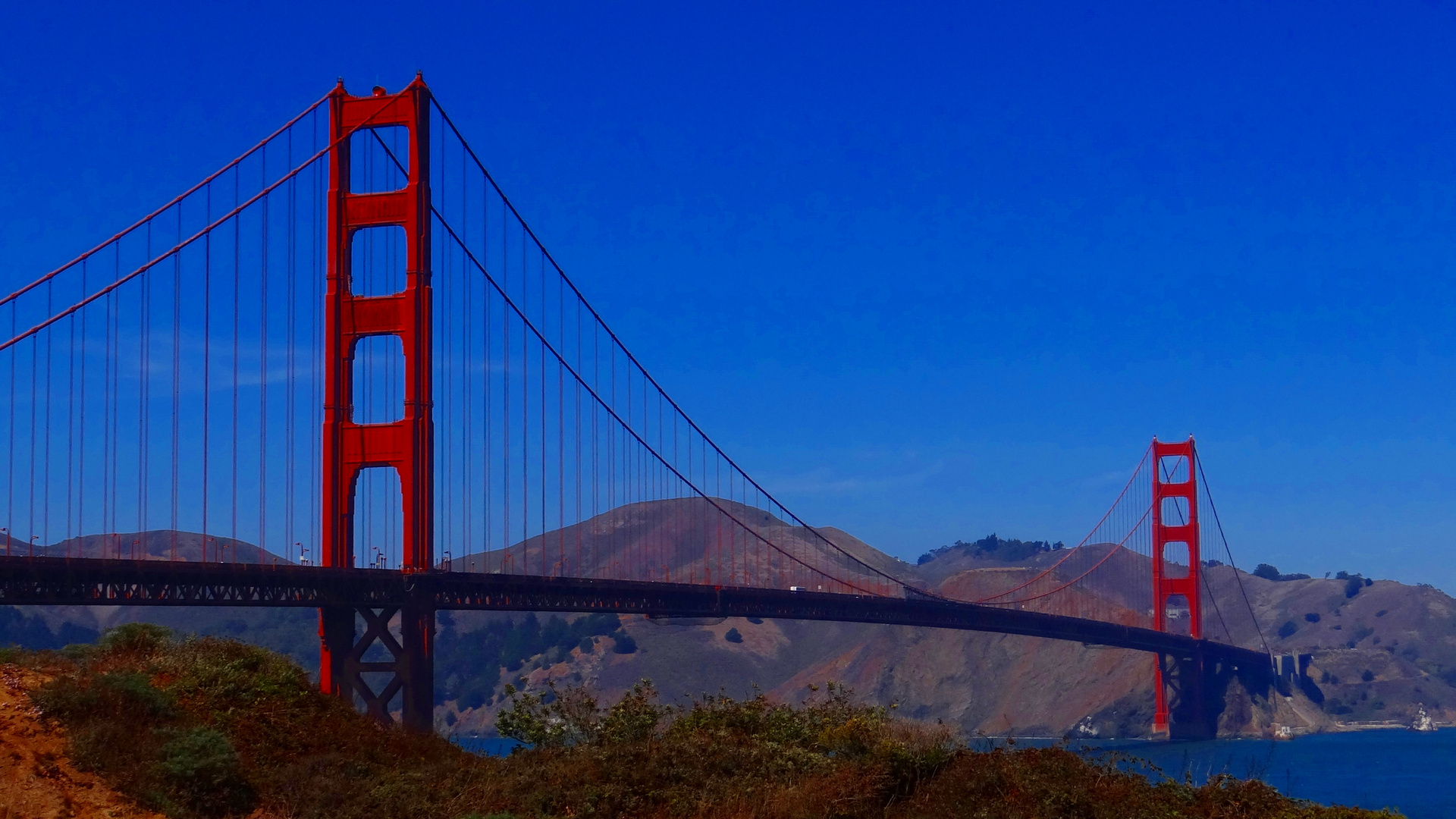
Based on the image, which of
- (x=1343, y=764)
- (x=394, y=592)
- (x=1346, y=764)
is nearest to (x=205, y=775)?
(x=394, y=592)

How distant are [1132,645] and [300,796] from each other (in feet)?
356

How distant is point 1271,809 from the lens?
18.9m

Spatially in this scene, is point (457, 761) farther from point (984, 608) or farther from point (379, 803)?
point (984, 608)

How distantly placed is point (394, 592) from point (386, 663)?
7.70 feet

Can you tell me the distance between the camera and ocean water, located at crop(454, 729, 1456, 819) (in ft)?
227

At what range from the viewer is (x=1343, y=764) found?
347 feet

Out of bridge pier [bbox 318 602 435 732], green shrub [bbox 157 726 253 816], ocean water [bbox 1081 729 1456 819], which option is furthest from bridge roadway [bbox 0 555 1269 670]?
green shrub [bbox 157 726 253 816]

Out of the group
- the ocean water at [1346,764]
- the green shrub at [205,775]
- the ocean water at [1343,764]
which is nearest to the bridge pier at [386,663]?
the ocean water at [1343,764]

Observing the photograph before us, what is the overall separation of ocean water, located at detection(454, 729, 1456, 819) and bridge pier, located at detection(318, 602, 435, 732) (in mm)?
3703

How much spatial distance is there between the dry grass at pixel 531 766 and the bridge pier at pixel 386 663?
82.1 ft

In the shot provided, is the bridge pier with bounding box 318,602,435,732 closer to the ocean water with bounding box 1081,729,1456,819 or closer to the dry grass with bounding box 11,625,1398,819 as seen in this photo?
the ocean water with bounding box 1081,729,1456,819

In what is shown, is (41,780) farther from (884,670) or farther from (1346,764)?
(884,670)

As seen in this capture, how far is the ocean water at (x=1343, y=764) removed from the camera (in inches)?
2719

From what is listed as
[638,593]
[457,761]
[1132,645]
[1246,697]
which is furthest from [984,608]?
[457,761]
